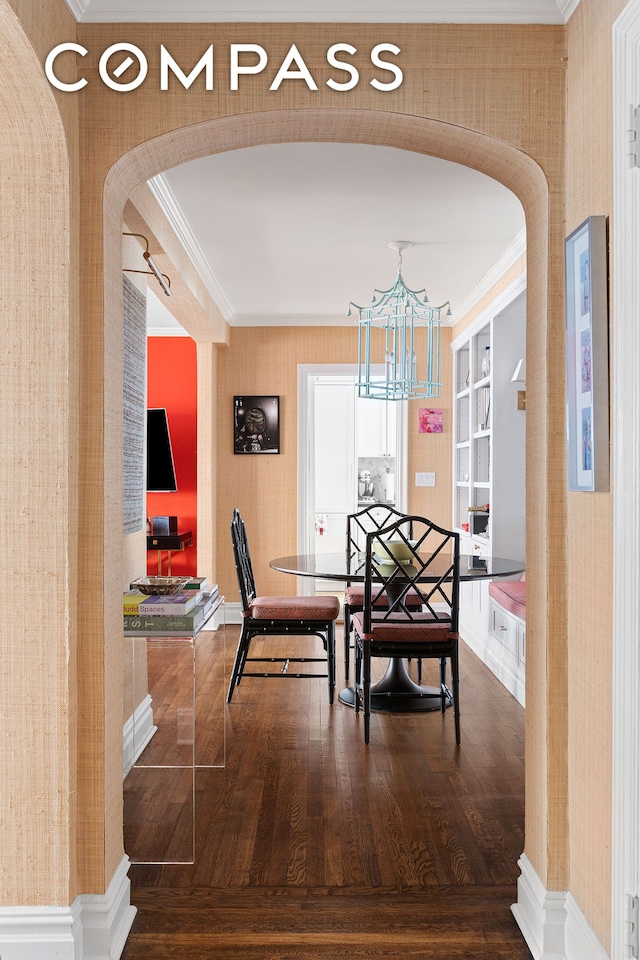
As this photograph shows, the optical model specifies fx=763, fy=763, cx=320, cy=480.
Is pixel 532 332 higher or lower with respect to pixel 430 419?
lower

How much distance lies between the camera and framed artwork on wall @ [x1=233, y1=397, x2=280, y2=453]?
6.65 m

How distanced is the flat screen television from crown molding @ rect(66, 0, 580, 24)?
499 centimetres

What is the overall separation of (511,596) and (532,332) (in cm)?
262

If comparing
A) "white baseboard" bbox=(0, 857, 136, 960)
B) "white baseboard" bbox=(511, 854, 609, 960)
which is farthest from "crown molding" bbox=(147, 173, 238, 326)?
"white baseboard" bbox=(511, 854, 609, 960)

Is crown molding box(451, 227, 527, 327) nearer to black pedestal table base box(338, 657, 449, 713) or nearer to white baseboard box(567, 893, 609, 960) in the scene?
black pedestal table base box(338, 657, 449, 713)

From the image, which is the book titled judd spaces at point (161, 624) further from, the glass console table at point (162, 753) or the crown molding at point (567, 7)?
the crown molding at point (567, 7)

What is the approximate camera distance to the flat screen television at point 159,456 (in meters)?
6.98

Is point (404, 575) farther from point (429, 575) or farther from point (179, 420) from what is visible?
point (179, 420)

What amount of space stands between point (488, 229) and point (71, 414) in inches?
117

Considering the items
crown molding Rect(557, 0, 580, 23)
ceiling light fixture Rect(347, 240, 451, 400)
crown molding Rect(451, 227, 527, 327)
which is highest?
crown molding Rect(451, 227, 527, 327)

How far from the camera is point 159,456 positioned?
23.0 feet

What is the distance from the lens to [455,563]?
3.66 metres

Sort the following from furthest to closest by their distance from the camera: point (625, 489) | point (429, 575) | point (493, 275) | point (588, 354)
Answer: point (493, 275), point (429, 575), point (588, 354), point (625, 489)

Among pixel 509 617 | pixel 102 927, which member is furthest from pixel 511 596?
pixel 102 927
